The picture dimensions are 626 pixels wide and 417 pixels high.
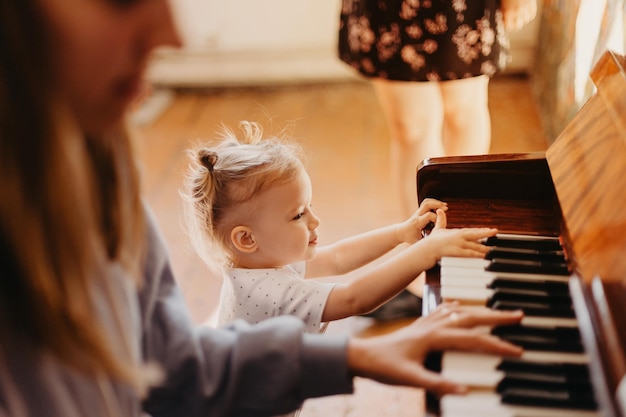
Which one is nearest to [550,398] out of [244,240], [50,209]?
[50,209]

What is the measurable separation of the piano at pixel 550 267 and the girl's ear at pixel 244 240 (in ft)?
1.03

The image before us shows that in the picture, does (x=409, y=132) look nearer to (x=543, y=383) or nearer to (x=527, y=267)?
(x=527, y=267)

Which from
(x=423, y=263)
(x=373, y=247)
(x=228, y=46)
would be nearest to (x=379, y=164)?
(x=228, y=46)

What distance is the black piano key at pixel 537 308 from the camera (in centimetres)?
85

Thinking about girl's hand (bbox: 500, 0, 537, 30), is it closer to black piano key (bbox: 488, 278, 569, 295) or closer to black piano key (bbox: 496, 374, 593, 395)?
black piano key (bbox: 488, 278, 569, 295)

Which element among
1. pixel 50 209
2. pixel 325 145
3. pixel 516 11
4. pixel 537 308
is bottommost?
pixel 325 145

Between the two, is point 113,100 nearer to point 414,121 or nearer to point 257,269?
point 257,269

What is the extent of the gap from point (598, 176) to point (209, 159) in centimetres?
67

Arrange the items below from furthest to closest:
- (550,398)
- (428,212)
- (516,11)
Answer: (516,11)
(428,212)
(550,398)

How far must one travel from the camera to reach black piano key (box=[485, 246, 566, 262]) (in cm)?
95

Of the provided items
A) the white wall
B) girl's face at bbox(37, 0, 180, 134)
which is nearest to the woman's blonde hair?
girl's face at bbox(37, 0, 180, 134)

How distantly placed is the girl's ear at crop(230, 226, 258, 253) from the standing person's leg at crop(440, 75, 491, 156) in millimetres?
825

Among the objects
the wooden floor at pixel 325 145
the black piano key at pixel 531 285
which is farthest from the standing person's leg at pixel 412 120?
the black piano key at pixel 531 285

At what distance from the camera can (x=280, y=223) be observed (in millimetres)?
1230
